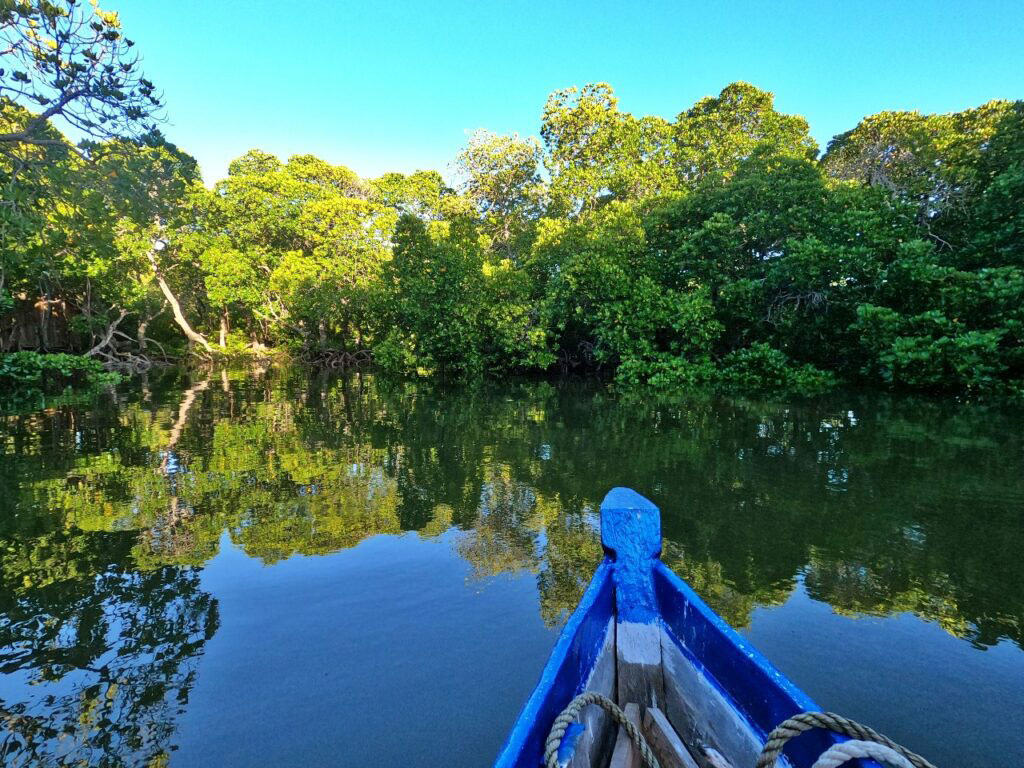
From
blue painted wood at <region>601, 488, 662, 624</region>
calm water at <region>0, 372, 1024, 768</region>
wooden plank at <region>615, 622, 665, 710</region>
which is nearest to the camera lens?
wooden plank at <region>615, 622, 665, 710</region>

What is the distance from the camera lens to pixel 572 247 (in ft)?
61.1

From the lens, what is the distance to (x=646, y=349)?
16.9 m

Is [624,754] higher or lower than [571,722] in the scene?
lower

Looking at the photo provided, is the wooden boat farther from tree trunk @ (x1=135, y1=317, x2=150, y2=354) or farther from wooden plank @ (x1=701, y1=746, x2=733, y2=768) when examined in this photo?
tree trunk @ (x1=135, y1=317, x2=150, y2=354)

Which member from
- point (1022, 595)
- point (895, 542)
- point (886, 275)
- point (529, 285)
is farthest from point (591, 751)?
point (529, 285)

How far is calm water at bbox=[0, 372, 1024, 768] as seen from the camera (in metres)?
2.63

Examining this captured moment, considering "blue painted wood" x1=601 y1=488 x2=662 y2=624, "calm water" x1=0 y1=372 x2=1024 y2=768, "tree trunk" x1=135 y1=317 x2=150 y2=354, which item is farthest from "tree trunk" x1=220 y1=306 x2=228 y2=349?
"blue painted wood" x1=601 y1=488 x2=662 y2=624

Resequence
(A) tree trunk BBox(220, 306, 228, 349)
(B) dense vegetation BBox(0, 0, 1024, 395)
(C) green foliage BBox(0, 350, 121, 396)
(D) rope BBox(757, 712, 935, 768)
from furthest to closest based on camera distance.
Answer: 1. (A) tree trunk BBox(220, 306, 228, 349)
2. (C) green foliage BBox(0, 350, 121, 396)
3. (B) dense vegetation BBox(0, 0, 1024, 395)
4. (D) rope BBox(757, 712, 935, 768)

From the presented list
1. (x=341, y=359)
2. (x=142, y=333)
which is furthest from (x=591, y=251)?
(x=142, y=333)

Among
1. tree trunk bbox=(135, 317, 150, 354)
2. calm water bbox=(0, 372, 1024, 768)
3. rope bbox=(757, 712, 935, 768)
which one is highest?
tree trunk bbox=(135, 317, 150, 354)

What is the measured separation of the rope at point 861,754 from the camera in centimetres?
124

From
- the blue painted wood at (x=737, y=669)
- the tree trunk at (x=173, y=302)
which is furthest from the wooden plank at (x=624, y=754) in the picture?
the tree trunk at (x=173, y=302)

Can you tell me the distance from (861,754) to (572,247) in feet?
60.2

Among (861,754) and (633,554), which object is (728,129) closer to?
(633,554)
